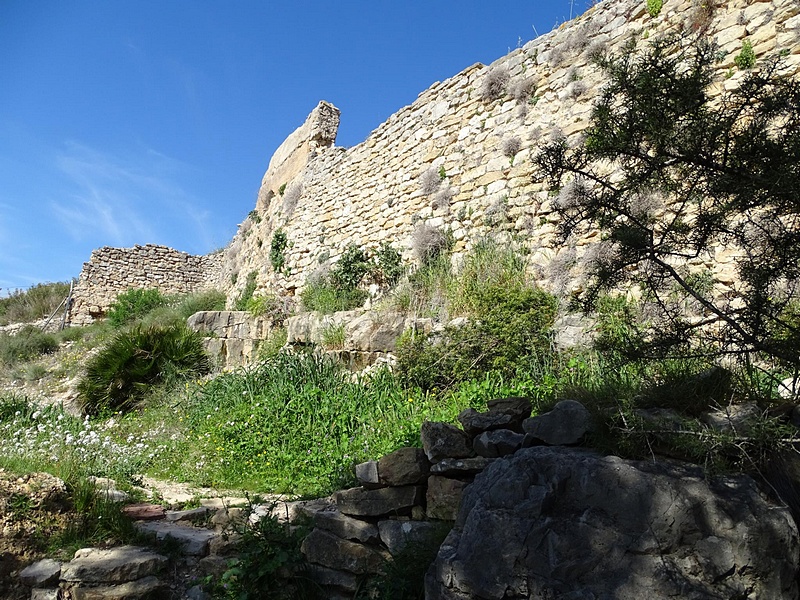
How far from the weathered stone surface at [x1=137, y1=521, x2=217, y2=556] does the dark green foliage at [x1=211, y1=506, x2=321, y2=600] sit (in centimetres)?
38

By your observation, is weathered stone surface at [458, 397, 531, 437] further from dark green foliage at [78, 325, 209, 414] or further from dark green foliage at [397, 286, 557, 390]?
dark green foliage at [78, 325, 209, 414]

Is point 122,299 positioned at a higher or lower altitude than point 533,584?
higher

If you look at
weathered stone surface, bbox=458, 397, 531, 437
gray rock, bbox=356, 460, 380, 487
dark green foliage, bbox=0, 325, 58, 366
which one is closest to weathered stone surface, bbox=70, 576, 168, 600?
gray rock, bbox=356, 460, 380, 487

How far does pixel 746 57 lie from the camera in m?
6.20

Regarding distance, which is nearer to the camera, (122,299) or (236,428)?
(236,428)

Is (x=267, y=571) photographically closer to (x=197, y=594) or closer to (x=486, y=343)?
(x=197, y=594)

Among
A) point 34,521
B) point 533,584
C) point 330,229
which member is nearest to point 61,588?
point 34,521

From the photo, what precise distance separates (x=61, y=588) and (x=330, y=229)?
9766 millimetres

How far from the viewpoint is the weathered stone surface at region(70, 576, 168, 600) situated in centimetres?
342

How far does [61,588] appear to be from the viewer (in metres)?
3.51

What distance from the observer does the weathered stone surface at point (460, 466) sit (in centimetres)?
340

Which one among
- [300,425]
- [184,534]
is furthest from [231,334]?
[184,534]

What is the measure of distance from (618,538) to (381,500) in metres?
1.67

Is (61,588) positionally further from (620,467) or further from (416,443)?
(620,467)
